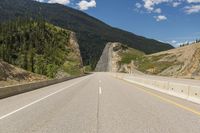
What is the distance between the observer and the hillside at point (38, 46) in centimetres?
12181

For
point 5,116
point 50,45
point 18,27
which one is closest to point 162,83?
point 5,116

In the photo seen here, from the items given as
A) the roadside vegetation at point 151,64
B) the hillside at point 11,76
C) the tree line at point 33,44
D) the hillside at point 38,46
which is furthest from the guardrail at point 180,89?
the roadside vegetation at point 151,64

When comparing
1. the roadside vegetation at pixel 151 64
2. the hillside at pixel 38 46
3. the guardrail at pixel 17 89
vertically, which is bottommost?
the guardrail at pixel 17 89

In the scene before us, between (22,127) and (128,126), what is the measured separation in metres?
2.80

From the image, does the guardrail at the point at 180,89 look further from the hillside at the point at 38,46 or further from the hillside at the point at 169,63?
the hillside at the point at 38,46

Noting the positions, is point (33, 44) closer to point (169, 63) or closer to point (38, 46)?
point (38, 46)

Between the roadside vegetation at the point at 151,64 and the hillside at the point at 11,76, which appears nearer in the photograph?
the hillside at the point at 11,76

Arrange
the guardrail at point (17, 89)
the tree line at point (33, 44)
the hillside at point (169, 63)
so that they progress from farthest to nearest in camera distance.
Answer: the tree line at point (33, 44)
the hillside at point (169, 63)
the guardrail at point (17, 89)

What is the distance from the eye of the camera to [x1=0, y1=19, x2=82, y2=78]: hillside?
12181 cm

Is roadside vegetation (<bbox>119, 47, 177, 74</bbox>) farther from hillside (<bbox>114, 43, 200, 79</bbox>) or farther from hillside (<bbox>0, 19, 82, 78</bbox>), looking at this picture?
hillside (<bbox>0, 19, 82, 78</bbox>)

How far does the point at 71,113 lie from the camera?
11.5m

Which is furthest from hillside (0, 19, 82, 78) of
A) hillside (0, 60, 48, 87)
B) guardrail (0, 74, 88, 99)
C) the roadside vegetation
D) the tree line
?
guardrail (0, 74, 88, 99)

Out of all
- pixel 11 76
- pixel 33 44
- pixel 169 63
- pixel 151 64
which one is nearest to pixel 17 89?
pixel 11 76

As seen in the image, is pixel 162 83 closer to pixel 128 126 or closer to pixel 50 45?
pixel 128 126
